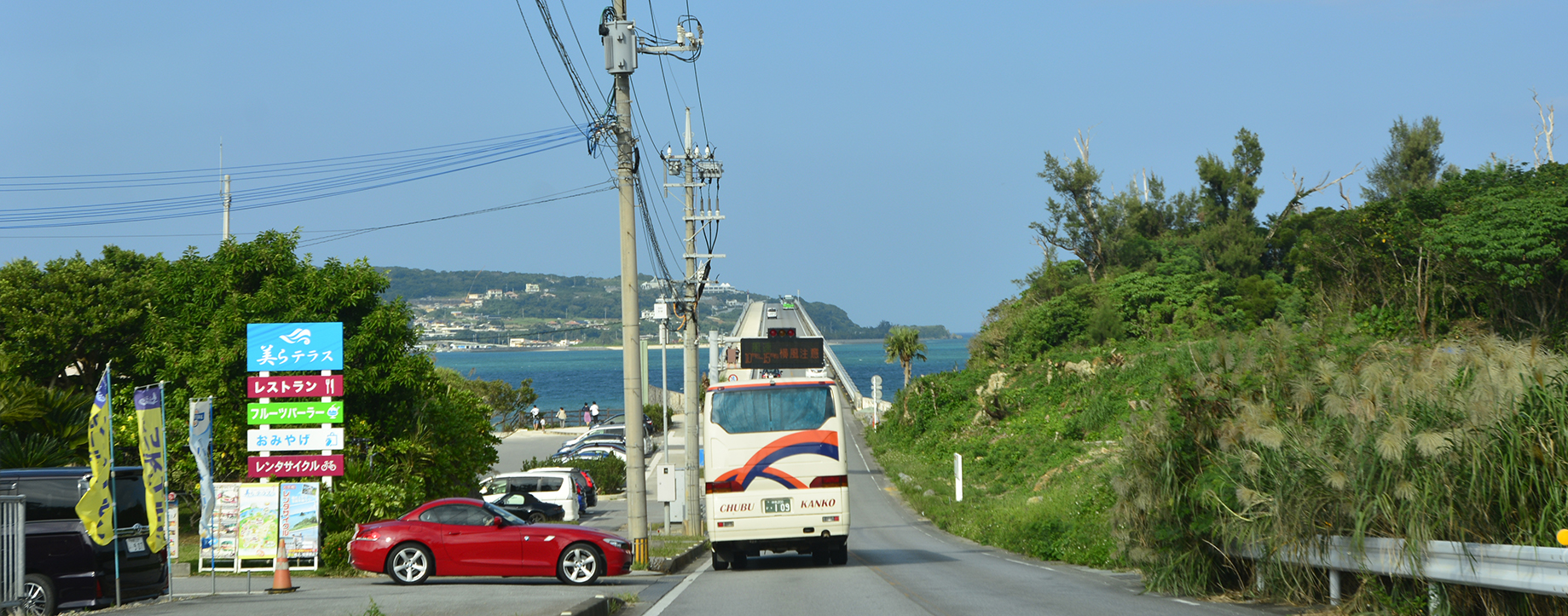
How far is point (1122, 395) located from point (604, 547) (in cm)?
2898

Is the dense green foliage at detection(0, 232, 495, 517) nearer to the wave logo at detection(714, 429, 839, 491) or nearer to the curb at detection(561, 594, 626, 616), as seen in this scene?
the wave logo at detection(714, 429, 839, 491)

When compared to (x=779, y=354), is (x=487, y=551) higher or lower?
lower

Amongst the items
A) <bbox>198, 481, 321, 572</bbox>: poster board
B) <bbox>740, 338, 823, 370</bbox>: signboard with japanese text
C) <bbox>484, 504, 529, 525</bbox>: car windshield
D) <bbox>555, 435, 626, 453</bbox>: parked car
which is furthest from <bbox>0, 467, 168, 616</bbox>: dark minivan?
<bbox>555, 435, 626, 453</bbox>: parked car

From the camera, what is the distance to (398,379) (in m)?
21.7

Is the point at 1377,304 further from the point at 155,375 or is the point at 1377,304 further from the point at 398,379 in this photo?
the point at 155,375

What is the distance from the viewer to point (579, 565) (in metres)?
16.0

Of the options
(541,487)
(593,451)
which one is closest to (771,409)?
(541,487)

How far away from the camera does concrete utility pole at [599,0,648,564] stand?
18516 millimetres

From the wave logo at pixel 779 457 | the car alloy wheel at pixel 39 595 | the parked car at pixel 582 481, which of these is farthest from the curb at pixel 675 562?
the parked car at pixel 582 481

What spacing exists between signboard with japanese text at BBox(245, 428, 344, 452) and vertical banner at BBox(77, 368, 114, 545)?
6144mm

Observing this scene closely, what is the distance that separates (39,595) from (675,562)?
379 inches

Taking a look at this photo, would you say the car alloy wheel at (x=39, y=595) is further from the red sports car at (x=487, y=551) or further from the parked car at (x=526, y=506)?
the parked car at (x=526, y=506)

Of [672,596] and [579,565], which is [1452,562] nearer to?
[672,596]

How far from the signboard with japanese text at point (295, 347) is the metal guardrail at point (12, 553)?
7.79 metres
